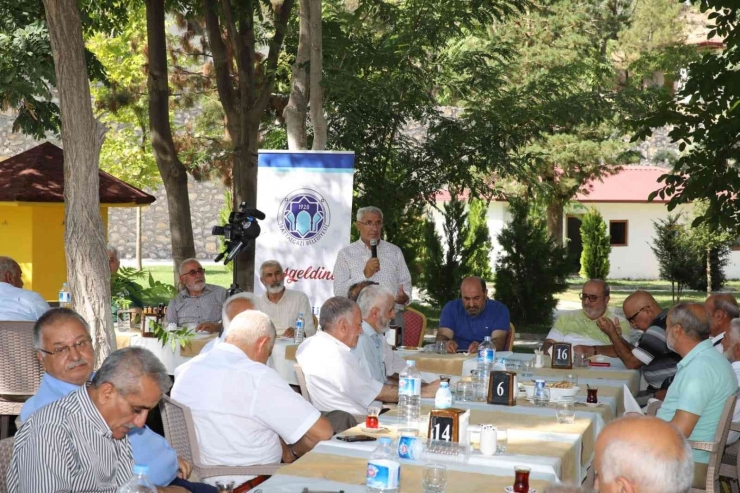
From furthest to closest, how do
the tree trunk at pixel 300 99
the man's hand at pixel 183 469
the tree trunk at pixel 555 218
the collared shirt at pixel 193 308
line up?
1. the tree trunk at pixel 555 218
2. the tree trunk at pixel 300 99
3. the collared shirt at pixel 193 308
4. the man's hand at pixel 183 469

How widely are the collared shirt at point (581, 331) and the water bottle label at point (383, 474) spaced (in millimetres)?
4443

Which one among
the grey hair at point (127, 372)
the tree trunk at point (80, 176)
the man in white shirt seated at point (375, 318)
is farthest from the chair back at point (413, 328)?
the grey hair at point (127, 372)

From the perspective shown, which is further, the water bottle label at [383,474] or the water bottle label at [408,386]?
the water bottle label at [408,386]

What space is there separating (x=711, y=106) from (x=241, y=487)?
7.48 m

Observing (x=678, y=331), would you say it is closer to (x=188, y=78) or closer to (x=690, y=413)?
(x=690, y=413)

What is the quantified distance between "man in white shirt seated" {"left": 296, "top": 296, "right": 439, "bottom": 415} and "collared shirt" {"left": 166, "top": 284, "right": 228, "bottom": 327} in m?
3.49

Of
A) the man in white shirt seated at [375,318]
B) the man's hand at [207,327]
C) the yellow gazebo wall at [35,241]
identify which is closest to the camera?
the man in white shirt seated at [375,318]

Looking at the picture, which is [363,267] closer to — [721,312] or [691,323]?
[721,312]

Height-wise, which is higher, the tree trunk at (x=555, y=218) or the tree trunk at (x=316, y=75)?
the tree trunk at (x=316, y=75)

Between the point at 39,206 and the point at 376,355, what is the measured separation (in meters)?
8.55

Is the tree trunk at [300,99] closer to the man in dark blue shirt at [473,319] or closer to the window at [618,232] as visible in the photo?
the man in dark blue shirt at [473,319]

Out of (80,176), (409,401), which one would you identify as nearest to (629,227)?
(80,176)

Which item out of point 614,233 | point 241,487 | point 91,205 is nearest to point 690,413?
point 241,487

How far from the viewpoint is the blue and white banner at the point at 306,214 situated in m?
9.66
